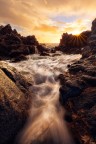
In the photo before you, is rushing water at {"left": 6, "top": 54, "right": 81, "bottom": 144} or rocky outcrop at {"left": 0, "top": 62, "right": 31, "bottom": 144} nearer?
rocky outcrop at {"left": 0, "top": 62, "right": 31, "bottom": 144}

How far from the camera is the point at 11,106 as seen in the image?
9.52 m

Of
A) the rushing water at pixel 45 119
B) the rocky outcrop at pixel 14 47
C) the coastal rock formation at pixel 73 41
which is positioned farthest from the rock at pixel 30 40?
the rushing water at pixel 45 119

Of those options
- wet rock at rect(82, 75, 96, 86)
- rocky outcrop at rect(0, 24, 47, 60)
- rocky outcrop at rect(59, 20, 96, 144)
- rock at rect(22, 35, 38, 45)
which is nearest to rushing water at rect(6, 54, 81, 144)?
rocky outcrop at rect(59, 20, 96, 144)

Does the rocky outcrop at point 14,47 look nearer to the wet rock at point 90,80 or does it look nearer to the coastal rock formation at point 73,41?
the coastal rock formation at point 73,41

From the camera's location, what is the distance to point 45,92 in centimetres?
1358

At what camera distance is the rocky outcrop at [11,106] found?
895cm

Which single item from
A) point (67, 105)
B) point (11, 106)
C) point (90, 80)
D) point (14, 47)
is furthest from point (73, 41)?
point (11, 106)

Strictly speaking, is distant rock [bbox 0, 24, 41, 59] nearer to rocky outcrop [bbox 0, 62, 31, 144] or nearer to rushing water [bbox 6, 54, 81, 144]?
rushing water [bbox 6, 54, 81, 144]

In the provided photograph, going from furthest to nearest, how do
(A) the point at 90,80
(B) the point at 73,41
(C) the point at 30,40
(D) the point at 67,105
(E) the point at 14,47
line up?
(B) the point at 73,41
(C) the point at 30,40
(E) the point at 14,47
(A) the point at 90,80
(D) the point at 67,105

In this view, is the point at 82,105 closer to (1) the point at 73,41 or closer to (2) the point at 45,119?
(2) the point at 45,119

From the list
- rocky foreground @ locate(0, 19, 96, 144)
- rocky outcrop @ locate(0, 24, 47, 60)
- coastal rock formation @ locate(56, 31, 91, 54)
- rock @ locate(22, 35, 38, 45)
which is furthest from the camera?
coastal rock formation @ locate(56, 31, 91, 54)

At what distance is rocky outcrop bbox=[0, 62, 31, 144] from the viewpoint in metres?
8.95

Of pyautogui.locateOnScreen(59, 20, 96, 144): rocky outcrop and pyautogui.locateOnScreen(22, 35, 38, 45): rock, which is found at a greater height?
pyautogui.locateOnScreen(22, 35, 38, 45): rock

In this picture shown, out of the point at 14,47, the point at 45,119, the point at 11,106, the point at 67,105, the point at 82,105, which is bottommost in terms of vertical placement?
the point at 45,119
